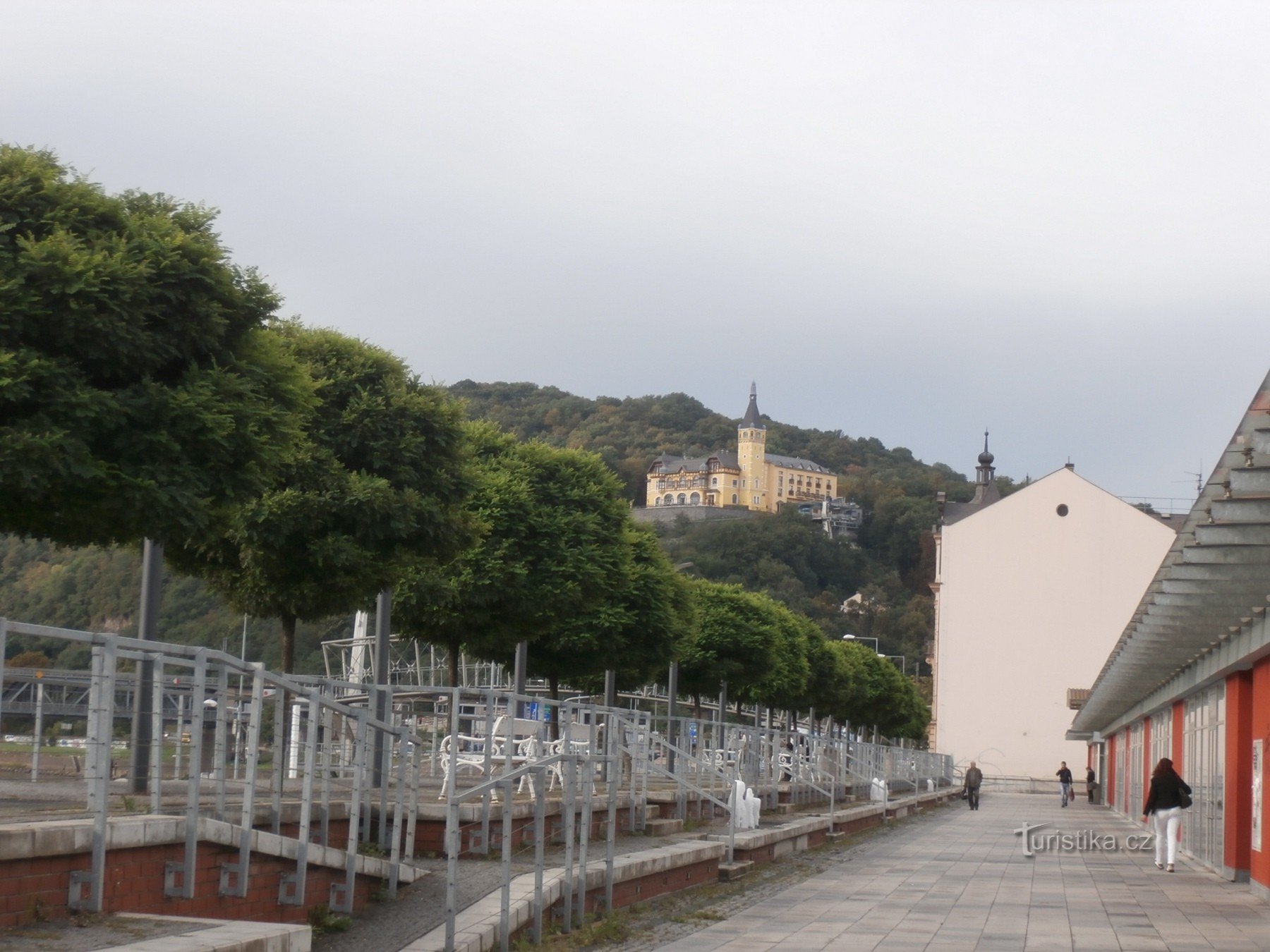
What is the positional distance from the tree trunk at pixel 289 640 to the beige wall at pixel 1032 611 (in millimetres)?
60297

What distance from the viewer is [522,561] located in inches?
803

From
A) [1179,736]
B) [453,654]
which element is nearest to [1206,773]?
[1179,736]

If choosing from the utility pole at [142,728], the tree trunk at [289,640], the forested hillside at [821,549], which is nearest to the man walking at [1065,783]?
the tree trunk at [289,640]

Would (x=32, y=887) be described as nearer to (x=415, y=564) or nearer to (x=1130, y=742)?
(x=415, y=564)

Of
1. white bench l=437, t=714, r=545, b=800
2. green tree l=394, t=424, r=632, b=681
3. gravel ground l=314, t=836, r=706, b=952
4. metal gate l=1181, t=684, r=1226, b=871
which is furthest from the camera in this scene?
metal gate l=1181, t=684, r=1226, b=871

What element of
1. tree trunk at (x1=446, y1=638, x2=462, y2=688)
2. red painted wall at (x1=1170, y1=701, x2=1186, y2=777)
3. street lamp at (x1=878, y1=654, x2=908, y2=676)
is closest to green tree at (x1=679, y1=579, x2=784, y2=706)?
red painted wall at (x1=1170, y1=701, x2=1186, y2=777)

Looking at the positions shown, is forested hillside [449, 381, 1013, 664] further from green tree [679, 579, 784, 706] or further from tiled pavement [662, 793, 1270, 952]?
tiled pavement [662, 793, 1270, 952]

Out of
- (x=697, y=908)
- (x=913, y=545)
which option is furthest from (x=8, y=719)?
(x=913, y=545)

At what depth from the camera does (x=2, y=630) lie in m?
6.88

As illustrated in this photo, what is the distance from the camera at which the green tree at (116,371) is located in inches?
385

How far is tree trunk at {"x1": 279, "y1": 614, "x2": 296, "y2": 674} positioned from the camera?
15.2m

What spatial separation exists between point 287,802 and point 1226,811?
46.3 feet

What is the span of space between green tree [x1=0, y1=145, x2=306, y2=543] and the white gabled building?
64.9 m

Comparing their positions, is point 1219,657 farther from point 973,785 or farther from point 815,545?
point 815,545
